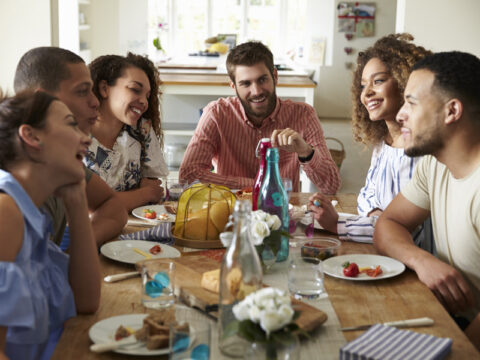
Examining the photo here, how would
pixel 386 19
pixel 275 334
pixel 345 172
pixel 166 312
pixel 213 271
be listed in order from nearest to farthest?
1. pixel 275 334
2. pixel 166 312
3. pixel 213 271
4. pixel 345 172
5. pixel 386 19

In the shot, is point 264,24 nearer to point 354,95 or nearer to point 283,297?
point 354,95

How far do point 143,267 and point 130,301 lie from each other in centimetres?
11

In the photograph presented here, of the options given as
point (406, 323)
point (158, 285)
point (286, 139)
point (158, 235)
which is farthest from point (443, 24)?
point (158, 285)

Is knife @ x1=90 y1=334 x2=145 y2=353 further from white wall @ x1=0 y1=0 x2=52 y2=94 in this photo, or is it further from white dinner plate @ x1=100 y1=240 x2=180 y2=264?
white wall @ x1=0 y1=0 x2=52 y2=94

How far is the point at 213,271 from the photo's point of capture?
1346 millimetres

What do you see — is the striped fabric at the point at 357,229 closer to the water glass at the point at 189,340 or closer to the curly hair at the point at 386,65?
the curly hair at the point at 386,65

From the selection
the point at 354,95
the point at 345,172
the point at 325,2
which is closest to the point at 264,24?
the point at 325,2

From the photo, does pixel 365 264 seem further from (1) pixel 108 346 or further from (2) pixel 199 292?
(1) pixel 108 346

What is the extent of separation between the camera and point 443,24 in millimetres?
3488

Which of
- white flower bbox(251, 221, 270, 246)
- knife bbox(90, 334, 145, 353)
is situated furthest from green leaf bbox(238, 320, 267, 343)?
white flower bbox(251, 221, 270, 246)

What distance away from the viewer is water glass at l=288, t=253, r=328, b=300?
1.34m

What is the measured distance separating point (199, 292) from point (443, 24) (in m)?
2.76

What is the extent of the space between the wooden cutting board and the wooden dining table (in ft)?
0.23

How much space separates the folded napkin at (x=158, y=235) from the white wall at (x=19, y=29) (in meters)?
2.41
